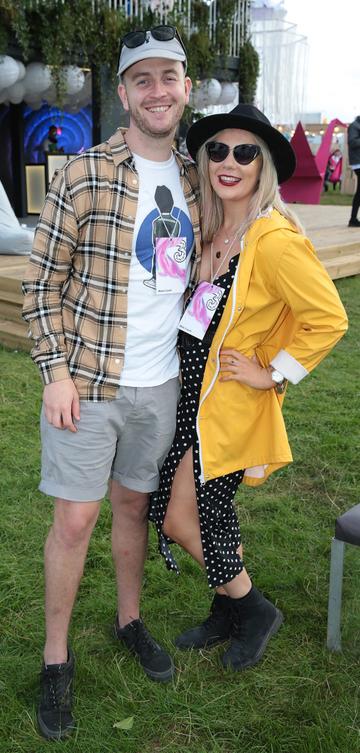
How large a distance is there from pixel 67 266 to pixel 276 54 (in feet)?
58.9

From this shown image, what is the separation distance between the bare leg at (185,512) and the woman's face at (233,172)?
0.76 meters

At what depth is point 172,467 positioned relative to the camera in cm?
217

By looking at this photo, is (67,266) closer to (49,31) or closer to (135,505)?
(135,505)

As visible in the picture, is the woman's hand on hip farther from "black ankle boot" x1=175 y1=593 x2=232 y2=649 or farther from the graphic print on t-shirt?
"black ankle boot" x1=175 y1=593 x2=232 y2=649

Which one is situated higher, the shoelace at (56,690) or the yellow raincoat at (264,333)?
the yellow raincoat at (264,333)

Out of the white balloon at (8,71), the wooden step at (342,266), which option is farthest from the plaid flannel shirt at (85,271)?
the white balloon at (8,71)

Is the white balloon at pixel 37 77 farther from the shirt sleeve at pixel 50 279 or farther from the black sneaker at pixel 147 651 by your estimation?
the black sneaker at pixel 147 651

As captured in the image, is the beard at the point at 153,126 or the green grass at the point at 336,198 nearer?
the beard at the point at 153,126

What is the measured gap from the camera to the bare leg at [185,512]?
7.04 feet

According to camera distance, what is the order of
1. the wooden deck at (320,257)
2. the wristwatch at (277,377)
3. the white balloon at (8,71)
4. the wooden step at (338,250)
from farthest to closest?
the white balloon at (8,71) < the wooden step at (338,250) < the wooden deck at (320,257) < the wristwatch at (277,377)

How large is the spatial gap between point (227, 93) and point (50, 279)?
12.4 meters

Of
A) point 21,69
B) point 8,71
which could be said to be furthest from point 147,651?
point 21,69

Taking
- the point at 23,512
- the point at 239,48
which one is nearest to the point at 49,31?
the point at 239,48

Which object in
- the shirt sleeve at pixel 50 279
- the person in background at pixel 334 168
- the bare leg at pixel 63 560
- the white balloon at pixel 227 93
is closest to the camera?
the shirt sleeve at pixel 50 279
